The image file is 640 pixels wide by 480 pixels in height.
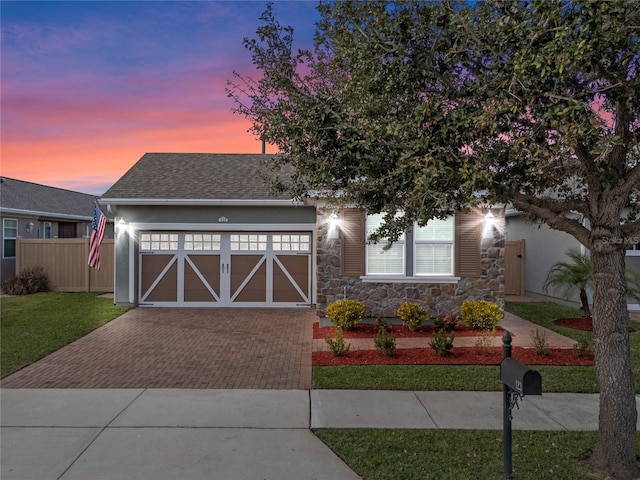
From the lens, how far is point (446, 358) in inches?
318

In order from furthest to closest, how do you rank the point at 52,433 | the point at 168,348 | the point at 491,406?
the point at 168,348 → the point at 491,406 → the point at 52,433

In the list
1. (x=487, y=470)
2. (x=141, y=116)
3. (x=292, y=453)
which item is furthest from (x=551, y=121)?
(x=141, y=116)

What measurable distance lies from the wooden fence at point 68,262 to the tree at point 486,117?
45.7 feet

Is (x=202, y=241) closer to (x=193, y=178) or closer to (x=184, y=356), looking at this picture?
(x=193, y=178)

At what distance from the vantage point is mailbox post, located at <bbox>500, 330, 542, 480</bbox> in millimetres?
3693

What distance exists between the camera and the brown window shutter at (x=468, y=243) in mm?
11172

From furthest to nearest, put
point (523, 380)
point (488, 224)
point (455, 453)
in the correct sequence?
point (488, 224), point (455, 453), point (523, 380)

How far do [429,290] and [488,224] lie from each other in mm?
2117

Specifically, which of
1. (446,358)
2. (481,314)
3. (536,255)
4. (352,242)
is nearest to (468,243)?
(481,314)

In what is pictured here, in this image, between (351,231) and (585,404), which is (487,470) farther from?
(351,231)

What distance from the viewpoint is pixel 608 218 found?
429cm

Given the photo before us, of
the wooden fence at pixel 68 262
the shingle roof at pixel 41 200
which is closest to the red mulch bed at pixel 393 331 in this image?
the wooden fence at pixel 68 262

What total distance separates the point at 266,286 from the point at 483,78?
10.4 m

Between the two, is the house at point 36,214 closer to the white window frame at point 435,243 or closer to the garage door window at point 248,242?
the garage door window at point 248,242
